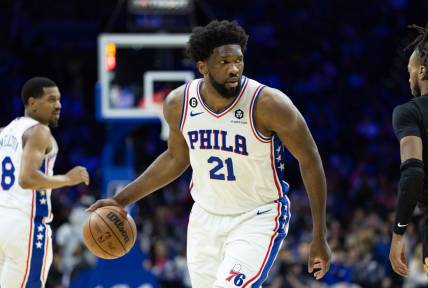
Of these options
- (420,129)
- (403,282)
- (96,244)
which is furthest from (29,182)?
(403,282)

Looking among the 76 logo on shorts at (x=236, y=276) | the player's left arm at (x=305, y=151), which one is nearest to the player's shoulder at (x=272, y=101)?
the player's left arm at (x=305, y=151)

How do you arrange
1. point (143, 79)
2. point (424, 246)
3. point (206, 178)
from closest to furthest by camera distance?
point (424, 246)
point (206, 178)
point (143, 79)

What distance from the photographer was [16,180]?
6.27 metres

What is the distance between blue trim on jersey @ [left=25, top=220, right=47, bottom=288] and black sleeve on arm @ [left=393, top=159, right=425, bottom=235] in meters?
2.76

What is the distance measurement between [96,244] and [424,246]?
2015 mm

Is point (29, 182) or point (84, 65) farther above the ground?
point (84, 65)

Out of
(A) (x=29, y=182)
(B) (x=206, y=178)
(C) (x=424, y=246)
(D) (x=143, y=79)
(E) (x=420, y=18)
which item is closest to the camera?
(C) (x=424, y=246)

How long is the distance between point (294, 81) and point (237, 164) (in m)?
12.5

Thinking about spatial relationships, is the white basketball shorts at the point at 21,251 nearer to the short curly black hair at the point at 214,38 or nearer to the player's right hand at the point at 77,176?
the player's right hand at the point at 77,176

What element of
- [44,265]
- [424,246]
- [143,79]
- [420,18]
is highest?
[420,18]

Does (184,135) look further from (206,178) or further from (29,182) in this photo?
(29,182)

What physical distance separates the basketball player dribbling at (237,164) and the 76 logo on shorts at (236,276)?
48mm

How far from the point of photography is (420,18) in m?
17.3

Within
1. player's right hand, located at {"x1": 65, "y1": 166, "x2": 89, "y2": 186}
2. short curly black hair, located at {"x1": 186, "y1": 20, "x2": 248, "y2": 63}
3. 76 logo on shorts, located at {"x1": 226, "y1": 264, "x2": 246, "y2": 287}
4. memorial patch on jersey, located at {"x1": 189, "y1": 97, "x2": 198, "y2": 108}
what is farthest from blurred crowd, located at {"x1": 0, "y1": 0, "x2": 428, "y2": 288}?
76 logo on shorts, located at {"x1": 226, "y1": 264, "x2": 246, "y2": 287}
